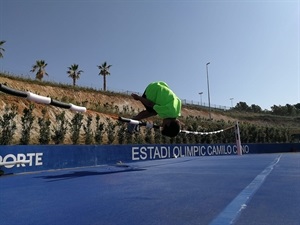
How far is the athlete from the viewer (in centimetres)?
524

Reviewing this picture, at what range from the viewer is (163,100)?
5438mm

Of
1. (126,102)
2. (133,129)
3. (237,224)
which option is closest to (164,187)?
(237,224)

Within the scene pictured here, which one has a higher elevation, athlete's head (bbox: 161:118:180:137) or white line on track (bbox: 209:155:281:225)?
athlete's head (bbox: 161:118:180:137)

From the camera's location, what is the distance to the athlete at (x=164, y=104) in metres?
5.24

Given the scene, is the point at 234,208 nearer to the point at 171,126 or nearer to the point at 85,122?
the point at 171,126

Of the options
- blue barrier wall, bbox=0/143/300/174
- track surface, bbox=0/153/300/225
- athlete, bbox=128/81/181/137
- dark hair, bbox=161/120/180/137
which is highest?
athlete, bbox=128/81/181/137

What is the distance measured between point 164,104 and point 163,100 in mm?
85

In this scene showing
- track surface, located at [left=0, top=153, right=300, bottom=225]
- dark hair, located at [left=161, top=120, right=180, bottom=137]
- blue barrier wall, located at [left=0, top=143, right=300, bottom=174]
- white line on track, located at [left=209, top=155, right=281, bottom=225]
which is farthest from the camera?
blue barrier wall, located at [left=0, top=143, right=300, bottom=174]

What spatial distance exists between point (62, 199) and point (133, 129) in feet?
14.6

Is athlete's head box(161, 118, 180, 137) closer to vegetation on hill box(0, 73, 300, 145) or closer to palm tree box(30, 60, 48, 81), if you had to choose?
vegetation on hill box(0, 73, 300, 145)

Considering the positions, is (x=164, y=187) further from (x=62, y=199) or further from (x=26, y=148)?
(x=26, y=148)

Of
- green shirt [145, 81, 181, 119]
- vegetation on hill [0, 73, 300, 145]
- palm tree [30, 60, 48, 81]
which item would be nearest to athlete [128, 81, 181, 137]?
green shirt [145, 81, 181, 119]

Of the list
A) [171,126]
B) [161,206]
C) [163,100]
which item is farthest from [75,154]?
[161,206]

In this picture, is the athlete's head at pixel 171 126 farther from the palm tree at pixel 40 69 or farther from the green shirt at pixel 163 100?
the palm tree at pixel 40 69
